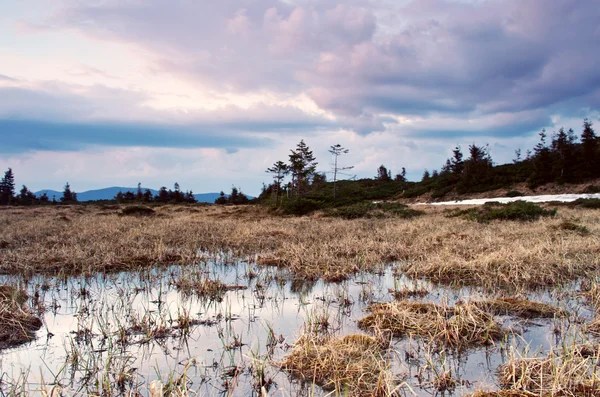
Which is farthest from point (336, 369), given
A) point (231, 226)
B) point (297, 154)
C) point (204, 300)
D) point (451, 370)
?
point (297, 154)

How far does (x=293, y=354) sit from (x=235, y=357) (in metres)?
0.72

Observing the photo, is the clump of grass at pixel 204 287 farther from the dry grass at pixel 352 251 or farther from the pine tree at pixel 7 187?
the pine tree at pixel 7 187

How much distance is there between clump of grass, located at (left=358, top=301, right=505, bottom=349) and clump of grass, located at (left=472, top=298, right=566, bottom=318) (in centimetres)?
62

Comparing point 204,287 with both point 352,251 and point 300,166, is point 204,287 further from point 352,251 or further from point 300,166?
point 300,166

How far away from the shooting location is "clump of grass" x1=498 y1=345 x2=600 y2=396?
3.44m

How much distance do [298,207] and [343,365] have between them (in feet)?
77.2

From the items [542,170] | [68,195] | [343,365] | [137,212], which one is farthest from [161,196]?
[343,365]

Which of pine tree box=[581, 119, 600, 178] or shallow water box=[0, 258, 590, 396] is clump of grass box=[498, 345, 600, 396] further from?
pine tree box=[581, 119, 600, 178]

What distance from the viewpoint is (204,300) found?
699 centimetres

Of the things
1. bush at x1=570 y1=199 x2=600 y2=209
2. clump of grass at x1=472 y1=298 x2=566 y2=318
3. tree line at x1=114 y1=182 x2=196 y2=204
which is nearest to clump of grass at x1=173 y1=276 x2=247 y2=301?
clump of grass at x1=472 y1=298 x2=566 y2=318

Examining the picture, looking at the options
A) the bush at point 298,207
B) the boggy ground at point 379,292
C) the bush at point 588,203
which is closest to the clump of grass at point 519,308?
the boggy ground at point 379,292

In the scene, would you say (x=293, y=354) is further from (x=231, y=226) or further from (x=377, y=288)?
(x=231, y=226)

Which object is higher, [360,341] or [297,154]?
[297,154]

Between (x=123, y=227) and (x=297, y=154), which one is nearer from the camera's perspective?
(x=123, y=227)
